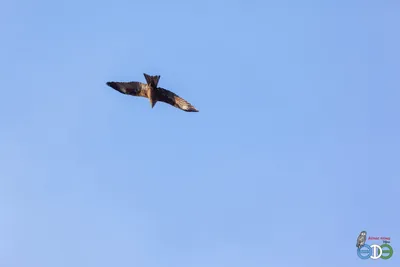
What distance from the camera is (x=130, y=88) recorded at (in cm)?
6731

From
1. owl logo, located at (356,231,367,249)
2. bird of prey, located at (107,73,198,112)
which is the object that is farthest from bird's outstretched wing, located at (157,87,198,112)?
owl logo, located at (356,231,367,249)

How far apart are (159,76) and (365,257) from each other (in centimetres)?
2355

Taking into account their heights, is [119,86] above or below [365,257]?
above

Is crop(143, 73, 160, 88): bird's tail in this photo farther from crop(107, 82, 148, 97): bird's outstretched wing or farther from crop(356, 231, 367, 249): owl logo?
crop(356, 231, 367, 249): owl logo

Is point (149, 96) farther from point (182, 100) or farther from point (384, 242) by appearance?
point (384, 242)

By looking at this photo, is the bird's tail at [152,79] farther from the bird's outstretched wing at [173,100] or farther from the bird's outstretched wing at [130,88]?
the bird's outstretched wing at [130,88]

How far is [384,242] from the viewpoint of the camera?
74.1 meters

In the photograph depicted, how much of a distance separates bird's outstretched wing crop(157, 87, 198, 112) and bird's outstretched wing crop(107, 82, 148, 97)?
125 centimetres

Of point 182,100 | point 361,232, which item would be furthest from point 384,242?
point 182,100

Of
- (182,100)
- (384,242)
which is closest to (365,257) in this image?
(384,242)

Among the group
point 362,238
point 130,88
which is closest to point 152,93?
point 130,88

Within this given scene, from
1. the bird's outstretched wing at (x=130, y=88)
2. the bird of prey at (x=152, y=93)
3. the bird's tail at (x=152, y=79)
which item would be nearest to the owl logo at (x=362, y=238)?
the bird of prey at (x=152, y=93)

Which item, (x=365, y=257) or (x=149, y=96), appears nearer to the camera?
(x=149, y=96)

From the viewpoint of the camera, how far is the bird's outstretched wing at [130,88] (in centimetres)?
6681
